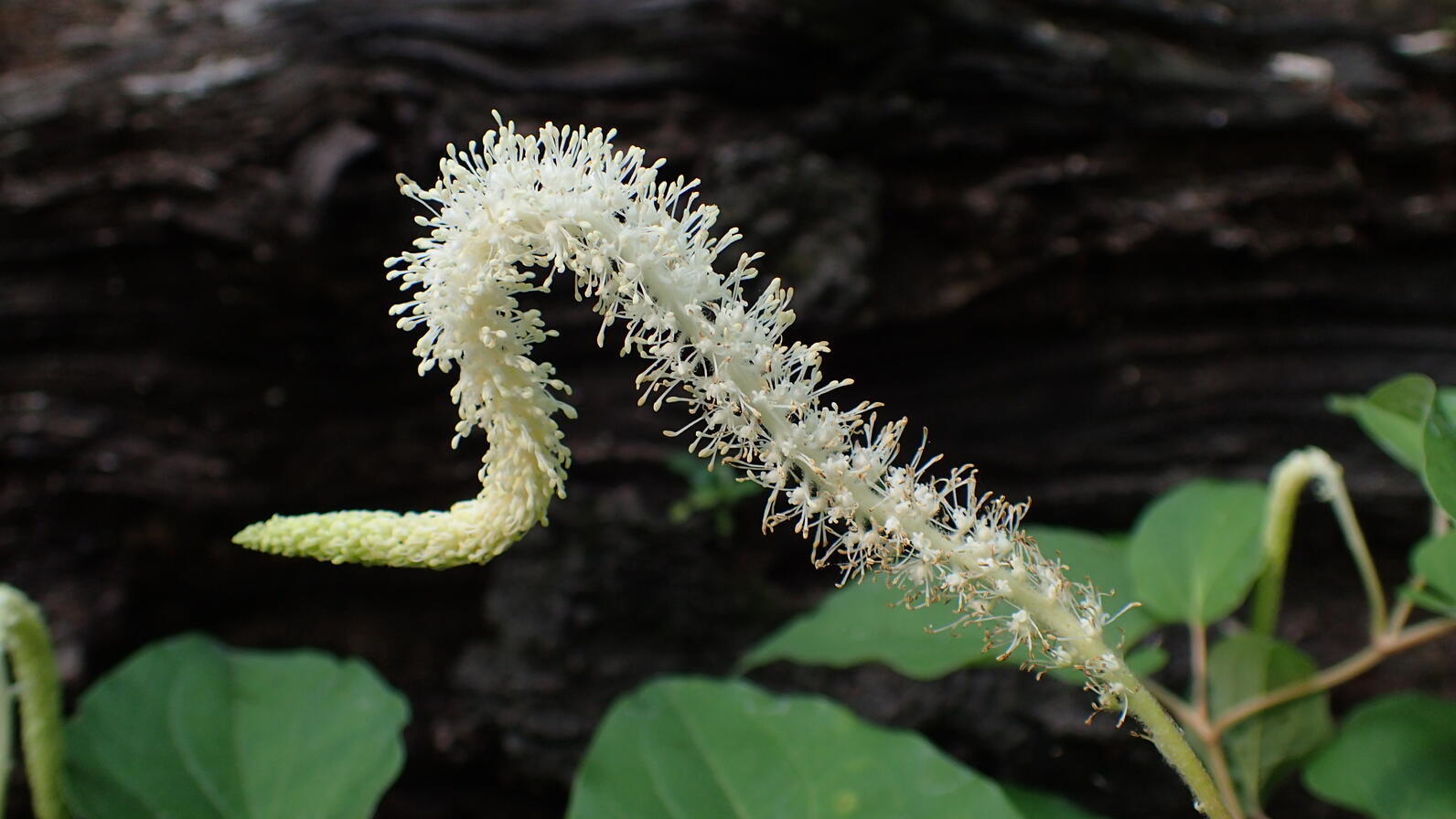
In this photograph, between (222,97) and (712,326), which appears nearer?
(712,326)

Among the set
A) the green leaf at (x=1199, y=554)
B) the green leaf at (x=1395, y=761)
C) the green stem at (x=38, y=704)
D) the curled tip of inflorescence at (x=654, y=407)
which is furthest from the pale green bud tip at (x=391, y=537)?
the green leaf at (x=1395, y=761)

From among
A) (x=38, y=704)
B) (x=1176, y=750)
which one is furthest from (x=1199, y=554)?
(x=38, y=704)

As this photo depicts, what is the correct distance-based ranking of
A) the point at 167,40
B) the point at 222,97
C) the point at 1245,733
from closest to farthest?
the point at 1245,733 → the point at 222,97 → the point at 167,40

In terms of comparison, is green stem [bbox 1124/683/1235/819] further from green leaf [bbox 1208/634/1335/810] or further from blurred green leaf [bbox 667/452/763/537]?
blurred green leaf [bbox 667/452/763/537]

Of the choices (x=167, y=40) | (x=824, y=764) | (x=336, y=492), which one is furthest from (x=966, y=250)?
(x=167, y=40)

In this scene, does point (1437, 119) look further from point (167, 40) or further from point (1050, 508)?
point (167, 40)

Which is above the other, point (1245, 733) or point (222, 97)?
point (222, 97)
